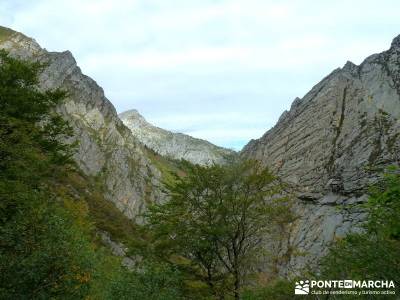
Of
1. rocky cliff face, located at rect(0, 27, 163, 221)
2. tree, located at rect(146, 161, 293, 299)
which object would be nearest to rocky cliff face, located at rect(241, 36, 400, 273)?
tree, located at rect(146, 161, 293, 299)

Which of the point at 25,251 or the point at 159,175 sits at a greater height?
the point at 159,175

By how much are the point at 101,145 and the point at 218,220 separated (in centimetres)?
14505

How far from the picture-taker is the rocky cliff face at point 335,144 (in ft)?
140

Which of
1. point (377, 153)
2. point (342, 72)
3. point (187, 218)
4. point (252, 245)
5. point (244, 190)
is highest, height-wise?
point (342, 72)

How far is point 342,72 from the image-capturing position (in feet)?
200

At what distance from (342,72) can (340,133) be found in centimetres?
1301

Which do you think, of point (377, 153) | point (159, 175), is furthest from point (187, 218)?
point (159, 175)

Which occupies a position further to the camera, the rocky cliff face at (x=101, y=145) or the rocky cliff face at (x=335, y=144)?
the rocky cliff face at (x=101, y=145)

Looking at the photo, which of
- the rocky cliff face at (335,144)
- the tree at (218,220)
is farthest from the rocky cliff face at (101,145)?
the tree at (218,220)

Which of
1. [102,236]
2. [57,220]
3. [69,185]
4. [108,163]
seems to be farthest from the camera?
[108,163]

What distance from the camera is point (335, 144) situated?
5162 centimetres

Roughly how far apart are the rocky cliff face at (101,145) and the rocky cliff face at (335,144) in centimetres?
9249

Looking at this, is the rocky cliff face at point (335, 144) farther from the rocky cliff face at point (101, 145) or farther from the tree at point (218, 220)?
the rocky cliff face at point (101, 145)

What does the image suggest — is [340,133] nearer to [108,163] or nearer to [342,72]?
[342,72]
